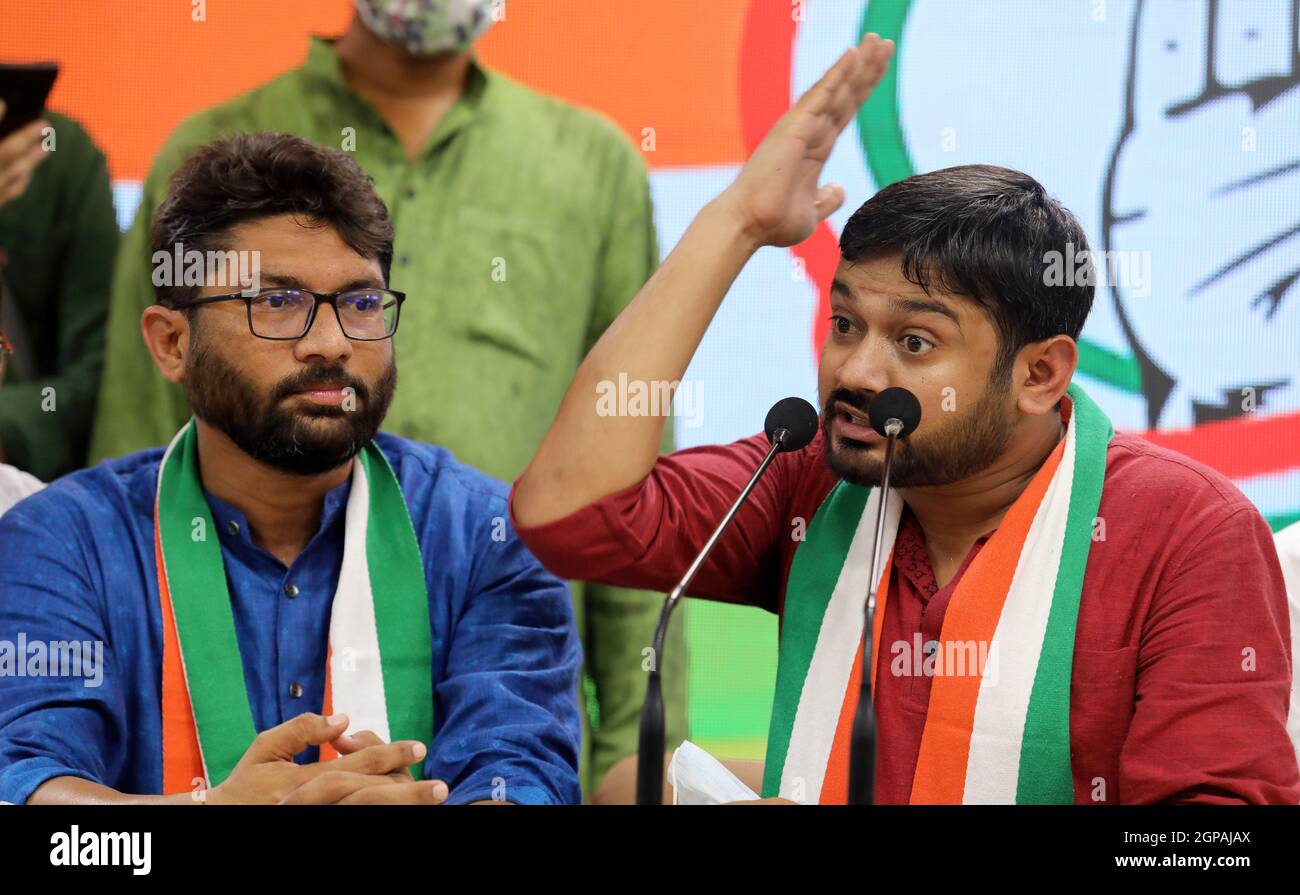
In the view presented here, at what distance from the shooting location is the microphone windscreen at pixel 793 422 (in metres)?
2.23

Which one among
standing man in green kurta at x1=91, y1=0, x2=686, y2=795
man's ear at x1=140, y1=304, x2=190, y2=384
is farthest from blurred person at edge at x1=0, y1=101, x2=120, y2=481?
man's ear at x1=140, y1=304, x2=190, y2=384

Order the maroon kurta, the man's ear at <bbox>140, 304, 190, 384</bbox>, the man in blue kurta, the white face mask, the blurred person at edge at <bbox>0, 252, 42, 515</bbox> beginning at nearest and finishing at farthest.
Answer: the maroon kurta
the man in blue kurta
the man's ear at <bbox>140, 304, 190, 384</bbox>
the blurred person at edge at <bbox>0, 252, 42, 515</bbox>
the white face mask

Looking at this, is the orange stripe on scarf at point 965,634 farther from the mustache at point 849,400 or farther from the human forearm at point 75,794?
the human forearm at point 75,794

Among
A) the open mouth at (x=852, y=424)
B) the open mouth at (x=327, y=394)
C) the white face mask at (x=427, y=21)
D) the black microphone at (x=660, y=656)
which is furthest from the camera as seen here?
the white face mask at (x=427, y=21)

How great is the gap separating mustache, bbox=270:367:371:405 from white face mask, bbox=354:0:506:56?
1131 mm

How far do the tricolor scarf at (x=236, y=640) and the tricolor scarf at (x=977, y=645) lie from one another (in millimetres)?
604

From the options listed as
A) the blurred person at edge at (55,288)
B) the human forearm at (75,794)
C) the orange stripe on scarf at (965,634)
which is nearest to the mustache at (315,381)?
the human forearm at (75,794)

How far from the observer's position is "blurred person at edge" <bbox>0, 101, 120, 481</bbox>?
344cm

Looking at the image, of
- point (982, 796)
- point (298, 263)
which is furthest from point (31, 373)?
point (982, 796)

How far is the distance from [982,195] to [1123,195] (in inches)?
47.9

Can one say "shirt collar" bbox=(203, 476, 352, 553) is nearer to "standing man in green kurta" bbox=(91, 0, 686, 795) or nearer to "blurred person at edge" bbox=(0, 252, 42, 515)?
"blurred person at edge" bbox=(0, 252, 42, 515)

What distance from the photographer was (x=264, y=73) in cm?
347
